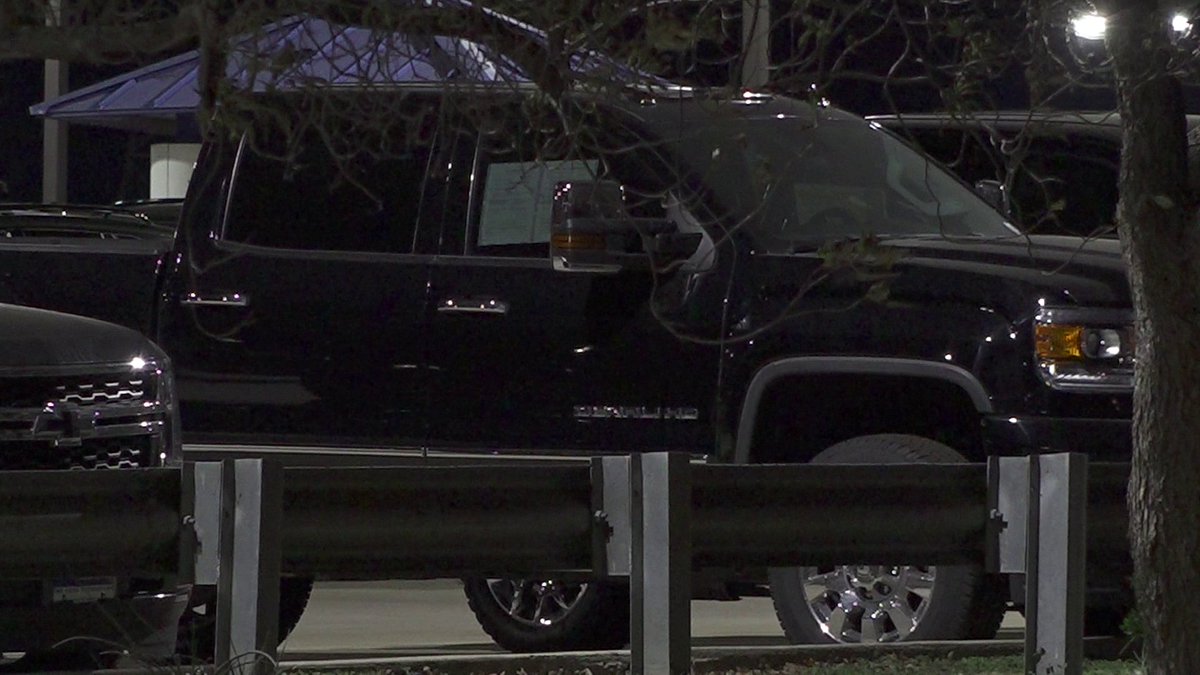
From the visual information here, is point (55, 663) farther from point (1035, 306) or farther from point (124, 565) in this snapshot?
point (1035, 306)

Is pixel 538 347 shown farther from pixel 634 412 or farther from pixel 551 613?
pixel 551 613

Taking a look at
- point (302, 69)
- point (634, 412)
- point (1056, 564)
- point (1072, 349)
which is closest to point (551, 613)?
point (634, 412)

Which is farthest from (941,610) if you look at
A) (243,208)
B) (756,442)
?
(243,208)

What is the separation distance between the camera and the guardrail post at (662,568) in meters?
6.49

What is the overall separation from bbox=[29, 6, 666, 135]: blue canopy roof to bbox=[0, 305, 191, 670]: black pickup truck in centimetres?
94

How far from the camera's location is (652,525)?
6547mm

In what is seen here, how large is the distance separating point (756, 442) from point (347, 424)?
1573 mm

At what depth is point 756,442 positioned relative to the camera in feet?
27.8

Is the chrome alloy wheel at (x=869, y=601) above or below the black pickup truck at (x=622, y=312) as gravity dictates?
below

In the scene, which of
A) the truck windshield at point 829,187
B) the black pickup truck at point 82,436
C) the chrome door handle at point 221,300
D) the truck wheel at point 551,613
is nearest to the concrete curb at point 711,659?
the black pickup truck at point 82,436

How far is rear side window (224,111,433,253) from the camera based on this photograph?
925 cm

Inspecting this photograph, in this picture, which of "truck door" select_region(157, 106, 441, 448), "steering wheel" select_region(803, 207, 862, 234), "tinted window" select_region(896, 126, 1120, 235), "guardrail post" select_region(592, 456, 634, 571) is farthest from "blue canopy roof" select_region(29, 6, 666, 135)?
"tinted window" select_region(896, 126, 1120, 235)

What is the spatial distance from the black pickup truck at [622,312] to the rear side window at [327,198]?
0.01 meters

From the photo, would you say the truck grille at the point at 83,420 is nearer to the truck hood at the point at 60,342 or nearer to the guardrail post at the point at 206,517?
the truck hood at the point at 60,342
